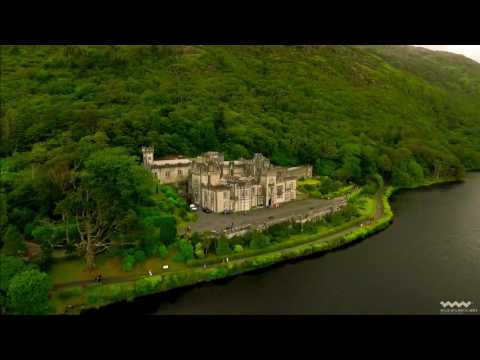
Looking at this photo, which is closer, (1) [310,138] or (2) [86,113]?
(2) [86,113]

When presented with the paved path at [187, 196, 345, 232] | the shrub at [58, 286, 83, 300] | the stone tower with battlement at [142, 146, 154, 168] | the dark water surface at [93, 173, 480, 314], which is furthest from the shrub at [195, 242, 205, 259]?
the stone tower with battlement at [142, 146, 154, 168]

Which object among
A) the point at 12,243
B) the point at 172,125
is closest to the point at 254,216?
the point at 12,243

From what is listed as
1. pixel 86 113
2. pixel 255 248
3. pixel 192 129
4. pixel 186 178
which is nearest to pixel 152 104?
pixel 192 129

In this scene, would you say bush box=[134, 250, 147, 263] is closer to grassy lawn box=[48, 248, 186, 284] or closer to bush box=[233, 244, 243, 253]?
grassy lawn box=[48, 248, 186, 284]

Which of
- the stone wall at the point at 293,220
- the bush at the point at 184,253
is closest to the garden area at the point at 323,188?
the stone wall at the point at 293,220

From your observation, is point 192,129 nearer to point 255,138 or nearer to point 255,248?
point 255,138

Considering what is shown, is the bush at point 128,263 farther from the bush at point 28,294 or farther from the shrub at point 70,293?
the bush at point 28,294

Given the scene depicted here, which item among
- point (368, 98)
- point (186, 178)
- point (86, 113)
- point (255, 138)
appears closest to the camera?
point (186, 178)
